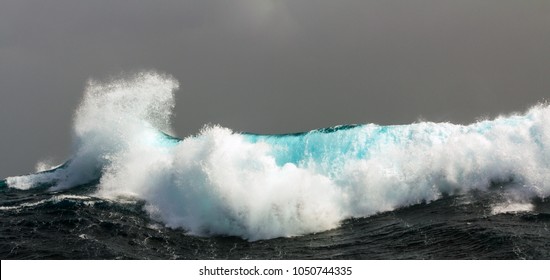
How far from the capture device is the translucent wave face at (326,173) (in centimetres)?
1984

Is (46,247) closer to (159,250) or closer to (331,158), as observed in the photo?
(159,250)

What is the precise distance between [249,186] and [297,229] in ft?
9.58

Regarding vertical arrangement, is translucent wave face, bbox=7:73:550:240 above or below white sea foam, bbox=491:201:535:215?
above

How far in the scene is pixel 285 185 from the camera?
20.7 metres

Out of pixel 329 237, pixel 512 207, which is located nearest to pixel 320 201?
pixel 329 237

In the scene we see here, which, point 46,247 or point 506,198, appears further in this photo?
point 506,198

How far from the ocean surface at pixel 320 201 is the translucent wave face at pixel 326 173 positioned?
0.06 meters

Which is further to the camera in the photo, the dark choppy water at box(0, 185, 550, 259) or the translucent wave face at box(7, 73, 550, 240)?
the translucent wave face at box(7, 73, 550, 240)

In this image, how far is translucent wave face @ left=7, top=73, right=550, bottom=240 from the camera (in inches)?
781

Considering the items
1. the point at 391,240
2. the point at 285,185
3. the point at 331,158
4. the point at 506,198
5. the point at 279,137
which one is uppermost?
the point at 279,137

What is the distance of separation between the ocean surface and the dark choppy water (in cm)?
6

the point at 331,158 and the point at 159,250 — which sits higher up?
the point at 331,158

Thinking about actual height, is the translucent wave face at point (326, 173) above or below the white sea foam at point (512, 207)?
above

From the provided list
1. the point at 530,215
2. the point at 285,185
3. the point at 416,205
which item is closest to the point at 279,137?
the point at 285,185
